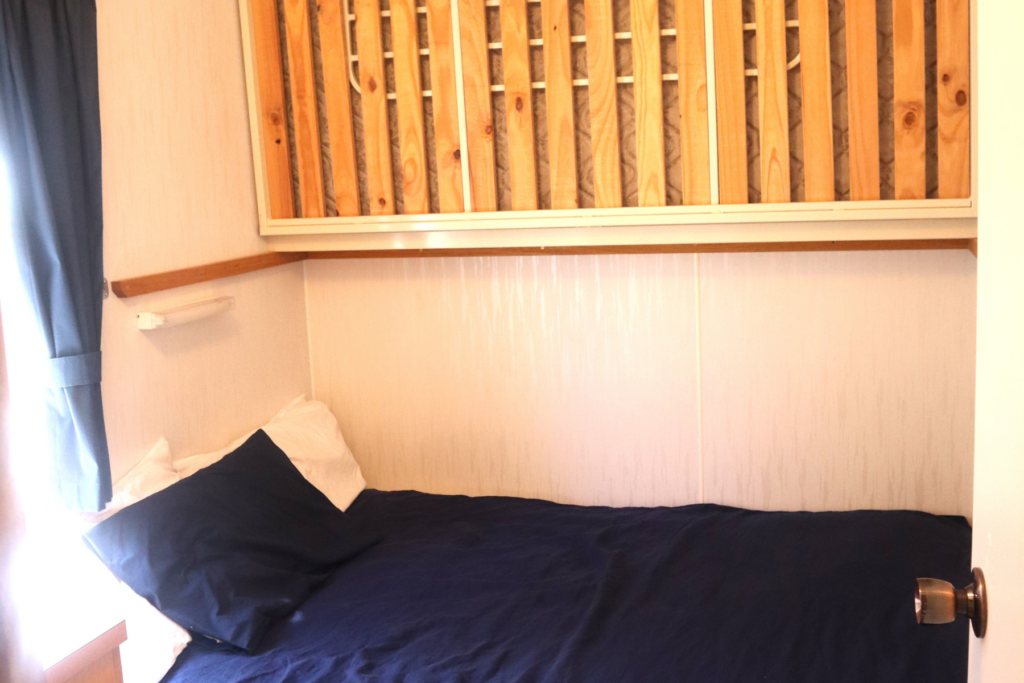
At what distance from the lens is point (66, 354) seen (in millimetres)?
1985

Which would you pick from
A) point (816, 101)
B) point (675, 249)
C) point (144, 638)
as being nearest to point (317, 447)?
point (144, 638)

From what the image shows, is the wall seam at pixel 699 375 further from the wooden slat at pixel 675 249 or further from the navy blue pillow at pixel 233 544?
the navy blue pillow at pixel 233 544

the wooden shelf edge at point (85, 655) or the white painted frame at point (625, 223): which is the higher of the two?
the white painted frame at point (625, 223)

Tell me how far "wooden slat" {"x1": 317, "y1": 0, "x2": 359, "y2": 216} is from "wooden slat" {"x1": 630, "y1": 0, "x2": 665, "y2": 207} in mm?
887

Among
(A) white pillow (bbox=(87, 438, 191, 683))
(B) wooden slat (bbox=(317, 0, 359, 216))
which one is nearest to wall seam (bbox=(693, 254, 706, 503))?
(B) wooden slat (bbox=(317, 0, 359, 216))

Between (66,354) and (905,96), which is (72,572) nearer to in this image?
(66,354)

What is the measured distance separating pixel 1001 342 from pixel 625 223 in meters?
1.83

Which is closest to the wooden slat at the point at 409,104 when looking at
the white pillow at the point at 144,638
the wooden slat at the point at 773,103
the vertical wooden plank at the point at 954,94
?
the wooden slat at the point at 773,103

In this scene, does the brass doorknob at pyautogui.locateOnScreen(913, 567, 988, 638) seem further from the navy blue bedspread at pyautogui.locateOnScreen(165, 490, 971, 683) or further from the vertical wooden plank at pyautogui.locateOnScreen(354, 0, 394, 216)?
the vertical wooden plank at pyautogui.locateOnScreen(354, 0, 394, 216)

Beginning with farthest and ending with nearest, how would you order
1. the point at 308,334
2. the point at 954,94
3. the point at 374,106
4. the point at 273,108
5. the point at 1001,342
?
1. the point at 308,334
2. the point at 273,108
3. the point at 374,106
4. the point at 954,94
5. the point at 1001,342

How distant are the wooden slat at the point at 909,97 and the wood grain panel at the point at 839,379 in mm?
296

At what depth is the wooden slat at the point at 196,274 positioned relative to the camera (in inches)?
88.4

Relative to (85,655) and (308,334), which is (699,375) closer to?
(308,334)

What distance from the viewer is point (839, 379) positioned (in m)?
2.66
